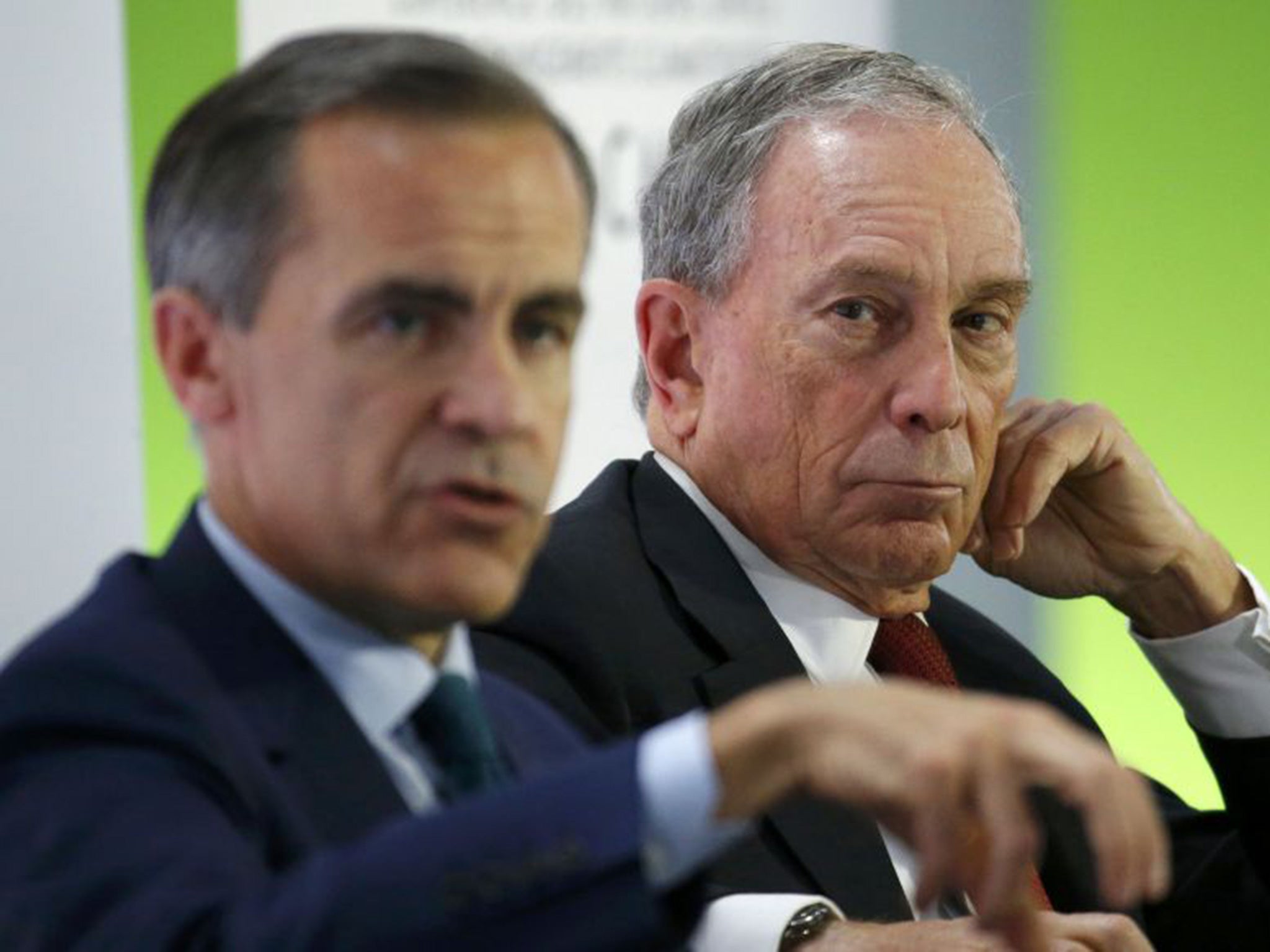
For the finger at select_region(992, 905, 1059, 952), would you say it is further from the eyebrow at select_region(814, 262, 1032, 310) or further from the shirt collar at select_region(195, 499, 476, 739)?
the eyebrow at select_region(814, 262, 1032, 310)

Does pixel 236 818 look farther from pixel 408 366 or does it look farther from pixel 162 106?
pixel 162 106

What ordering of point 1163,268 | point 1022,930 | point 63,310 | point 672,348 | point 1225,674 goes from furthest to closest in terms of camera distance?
point 1163,268
point 63,310
point 1225,674
point 672,348
point 1022,930

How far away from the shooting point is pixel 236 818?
1.05 m

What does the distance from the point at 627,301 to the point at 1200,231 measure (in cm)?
107

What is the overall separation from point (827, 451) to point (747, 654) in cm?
21

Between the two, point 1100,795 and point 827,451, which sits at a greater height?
point 1100,795

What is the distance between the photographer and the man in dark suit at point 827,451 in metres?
2.11

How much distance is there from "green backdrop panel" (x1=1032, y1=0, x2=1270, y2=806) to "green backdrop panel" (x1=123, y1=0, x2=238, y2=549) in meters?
1.42

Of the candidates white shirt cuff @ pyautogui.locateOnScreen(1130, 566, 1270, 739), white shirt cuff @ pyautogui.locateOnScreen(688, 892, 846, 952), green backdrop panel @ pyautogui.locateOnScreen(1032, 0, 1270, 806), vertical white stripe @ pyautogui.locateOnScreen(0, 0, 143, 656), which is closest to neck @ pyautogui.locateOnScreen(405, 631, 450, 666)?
white shirt cuff @ pyautogui.locateOnScreen(688, 892, 846, 952)

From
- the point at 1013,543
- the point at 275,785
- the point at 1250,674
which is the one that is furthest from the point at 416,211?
the point at 1250,674

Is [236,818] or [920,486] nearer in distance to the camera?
[236,818]

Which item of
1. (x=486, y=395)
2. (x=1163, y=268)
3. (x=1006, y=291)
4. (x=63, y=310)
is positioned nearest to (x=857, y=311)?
(x=1006, y=291)

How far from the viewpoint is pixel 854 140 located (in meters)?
2.24

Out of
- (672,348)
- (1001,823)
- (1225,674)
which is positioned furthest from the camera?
(1225,674)
